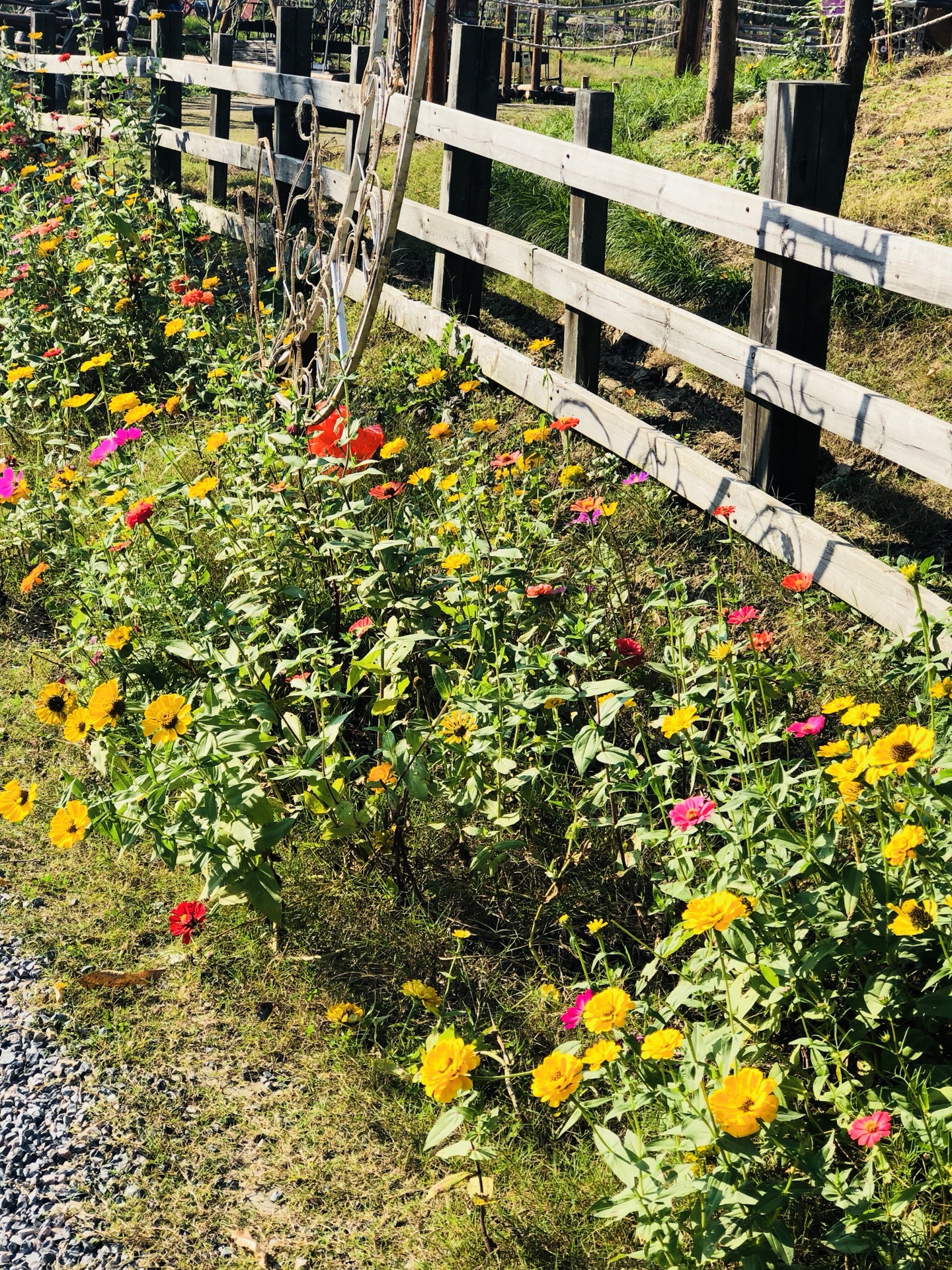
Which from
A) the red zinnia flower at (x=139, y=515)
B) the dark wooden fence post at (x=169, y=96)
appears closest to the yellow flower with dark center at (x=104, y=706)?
the red zinnia flower at (x=139, y=515)

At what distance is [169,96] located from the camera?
9.34m

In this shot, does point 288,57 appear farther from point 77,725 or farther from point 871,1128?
point 871,1128

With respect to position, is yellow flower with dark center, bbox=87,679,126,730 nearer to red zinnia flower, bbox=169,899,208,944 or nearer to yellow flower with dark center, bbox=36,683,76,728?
yellow flower with dark center, bbox=36,683,76,728

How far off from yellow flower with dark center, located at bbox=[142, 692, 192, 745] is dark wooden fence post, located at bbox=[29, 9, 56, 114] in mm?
11029

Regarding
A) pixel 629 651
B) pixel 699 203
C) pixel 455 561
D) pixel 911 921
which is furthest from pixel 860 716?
pixel 699 203

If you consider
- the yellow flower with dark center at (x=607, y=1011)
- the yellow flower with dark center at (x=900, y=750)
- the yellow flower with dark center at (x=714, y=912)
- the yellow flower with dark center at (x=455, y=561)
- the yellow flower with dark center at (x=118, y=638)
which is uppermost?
the yellow flower with dark center at (x=900, y=750)

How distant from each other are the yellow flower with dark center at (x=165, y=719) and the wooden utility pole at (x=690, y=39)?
10246 millimetres

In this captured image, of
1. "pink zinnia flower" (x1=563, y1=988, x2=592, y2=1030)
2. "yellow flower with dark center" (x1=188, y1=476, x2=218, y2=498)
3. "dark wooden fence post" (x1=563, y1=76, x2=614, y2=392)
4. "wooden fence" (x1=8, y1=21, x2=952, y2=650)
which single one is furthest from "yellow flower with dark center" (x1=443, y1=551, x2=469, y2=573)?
"dark wooden fence post" (x1=563, y1=76, x2=614, y2=392)

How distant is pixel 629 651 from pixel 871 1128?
51.7 inches

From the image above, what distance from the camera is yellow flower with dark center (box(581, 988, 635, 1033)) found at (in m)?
1.87

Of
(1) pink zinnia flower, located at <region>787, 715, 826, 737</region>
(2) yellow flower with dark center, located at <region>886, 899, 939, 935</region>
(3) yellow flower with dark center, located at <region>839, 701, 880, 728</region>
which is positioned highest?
(3) yellow flower with dark center, located at <region>839, 701, 880, 728</region>

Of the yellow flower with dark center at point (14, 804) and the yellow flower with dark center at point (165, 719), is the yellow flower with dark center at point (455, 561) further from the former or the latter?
the yellow flower with dark center at point (14, 804)

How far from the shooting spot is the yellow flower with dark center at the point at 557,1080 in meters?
1.90

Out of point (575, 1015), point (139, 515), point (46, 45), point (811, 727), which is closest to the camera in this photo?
point (575, 1015)
